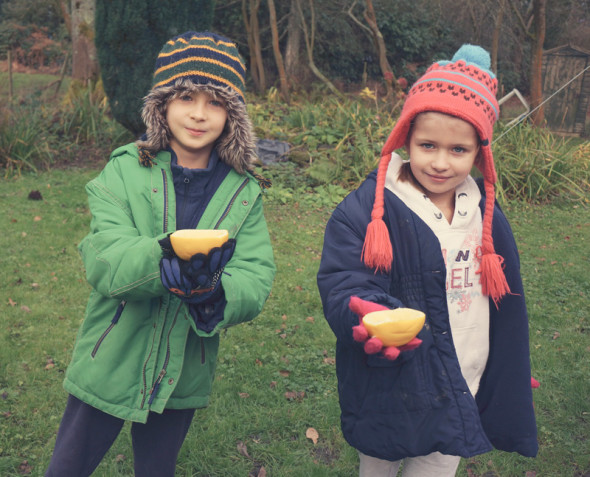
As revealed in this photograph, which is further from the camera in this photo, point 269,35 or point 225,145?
point 269,35

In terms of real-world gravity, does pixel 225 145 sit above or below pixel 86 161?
above

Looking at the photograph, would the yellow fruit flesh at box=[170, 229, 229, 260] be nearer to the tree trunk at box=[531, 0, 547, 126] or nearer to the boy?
the boy

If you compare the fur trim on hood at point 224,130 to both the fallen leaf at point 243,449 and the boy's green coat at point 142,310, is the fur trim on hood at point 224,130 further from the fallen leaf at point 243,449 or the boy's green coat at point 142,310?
the fallen leaf at point 243,449

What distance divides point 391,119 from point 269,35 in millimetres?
6426

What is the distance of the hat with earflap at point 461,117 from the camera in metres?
1.78

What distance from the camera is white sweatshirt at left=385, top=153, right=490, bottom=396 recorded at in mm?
1906

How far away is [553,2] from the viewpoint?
1628 cm

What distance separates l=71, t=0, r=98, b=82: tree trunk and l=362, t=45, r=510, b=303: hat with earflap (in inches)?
341

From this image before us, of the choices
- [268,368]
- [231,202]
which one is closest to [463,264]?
[231,202]

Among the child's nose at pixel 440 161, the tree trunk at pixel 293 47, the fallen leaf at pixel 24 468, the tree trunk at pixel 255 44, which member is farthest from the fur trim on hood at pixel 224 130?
the tree trunk at pixel 293 47

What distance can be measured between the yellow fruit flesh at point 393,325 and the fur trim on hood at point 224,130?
870mm

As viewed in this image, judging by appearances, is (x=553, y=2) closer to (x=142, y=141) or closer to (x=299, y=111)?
(x=299, y=111)

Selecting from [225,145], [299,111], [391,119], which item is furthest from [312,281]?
[299,111]

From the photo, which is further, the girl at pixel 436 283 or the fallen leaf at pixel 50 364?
the fallen leaf at pixel 50 364
